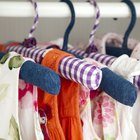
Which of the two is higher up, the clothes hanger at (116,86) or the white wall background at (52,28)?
the white wall background at (52,28)

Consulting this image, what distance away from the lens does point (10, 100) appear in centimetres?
40

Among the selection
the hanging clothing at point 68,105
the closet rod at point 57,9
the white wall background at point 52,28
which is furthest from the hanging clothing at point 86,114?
the white wall background at point 52,28

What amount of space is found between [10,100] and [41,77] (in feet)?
0.20

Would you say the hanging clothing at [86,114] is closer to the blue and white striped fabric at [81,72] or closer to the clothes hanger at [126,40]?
the blue and white striped fabric at [81,72]

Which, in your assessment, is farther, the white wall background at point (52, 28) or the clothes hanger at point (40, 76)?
the white wall background at point (52, 28)

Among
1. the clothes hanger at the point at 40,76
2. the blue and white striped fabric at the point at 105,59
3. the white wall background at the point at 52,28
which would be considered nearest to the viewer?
the clothes hanger at the point at 40,76

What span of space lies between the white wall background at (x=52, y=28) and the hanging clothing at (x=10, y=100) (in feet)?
1.00

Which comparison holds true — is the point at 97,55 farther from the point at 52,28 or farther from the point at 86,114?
the point at 52,28

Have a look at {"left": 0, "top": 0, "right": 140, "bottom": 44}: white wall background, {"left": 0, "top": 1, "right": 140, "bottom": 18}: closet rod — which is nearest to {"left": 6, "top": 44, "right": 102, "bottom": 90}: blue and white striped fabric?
{"left": 0, "top": 1, "right": 140, "bottom": 18}: closet rod

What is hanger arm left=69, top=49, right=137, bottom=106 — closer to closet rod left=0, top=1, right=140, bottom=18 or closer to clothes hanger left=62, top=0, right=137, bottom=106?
clothes hanger left=62, top=0, right=137, bottom=106

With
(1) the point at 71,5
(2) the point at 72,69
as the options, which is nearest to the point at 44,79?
(2) the point at 72,69

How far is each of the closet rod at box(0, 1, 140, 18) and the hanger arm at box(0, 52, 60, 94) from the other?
0.35 feet

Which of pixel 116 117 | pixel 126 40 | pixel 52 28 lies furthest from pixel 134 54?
pixel 52 28

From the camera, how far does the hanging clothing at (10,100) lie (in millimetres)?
399
